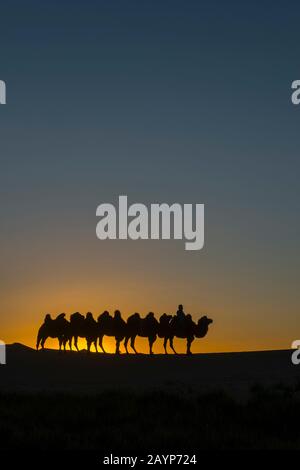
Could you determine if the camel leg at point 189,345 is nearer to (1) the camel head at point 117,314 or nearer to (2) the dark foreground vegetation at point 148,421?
(1) the camel head at point 117,314

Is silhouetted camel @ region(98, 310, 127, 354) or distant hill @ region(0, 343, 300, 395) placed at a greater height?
Answer: silhouetted camel @ region(98, 310, 127, 354)

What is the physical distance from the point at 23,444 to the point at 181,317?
65.7 feet

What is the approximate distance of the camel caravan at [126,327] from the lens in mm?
39406

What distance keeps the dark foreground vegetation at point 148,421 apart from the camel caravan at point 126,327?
11946 mm

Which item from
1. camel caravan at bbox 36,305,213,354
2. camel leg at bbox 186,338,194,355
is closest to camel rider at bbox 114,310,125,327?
camel caravan at bbox 36,305,213,354

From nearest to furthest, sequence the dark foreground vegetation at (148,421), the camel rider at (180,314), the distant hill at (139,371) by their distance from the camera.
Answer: the dark foreground vegetation at (148,421), the distant hill at (139,371), the camel rider at (180,314)

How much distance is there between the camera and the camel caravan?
129 feet

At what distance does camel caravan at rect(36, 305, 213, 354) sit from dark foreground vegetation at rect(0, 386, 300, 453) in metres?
11.9

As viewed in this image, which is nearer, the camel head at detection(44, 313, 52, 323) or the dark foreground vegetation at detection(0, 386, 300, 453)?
the dark foreground vegetation at detection(0, 386, 300, 453)

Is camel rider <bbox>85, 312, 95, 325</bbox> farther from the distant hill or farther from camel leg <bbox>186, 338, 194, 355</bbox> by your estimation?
camel leg <bbox>186, 338, 194, 355</bbox>

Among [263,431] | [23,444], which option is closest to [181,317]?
[263,431]

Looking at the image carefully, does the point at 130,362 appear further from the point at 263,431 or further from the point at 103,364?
the point at 263,431

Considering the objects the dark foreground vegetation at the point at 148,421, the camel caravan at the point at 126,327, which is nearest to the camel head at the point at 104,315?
the camel caravan at the point at 126,327
